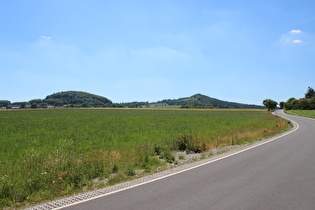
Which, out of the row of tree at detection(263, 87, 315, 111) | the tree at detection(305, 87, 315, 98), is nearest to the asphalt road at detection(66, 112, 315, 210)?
the row of tree at detection(263, 87, 315, 111)

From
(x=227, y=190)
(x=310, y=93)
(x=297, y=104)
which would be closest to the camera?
(x=227, y=190)

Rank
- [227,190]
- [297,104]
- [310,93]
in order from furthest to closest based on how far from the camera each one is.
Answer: [310,93]
[297,104]
[227,190]

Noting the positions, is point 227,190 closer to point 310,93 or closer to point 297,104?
point 297,104

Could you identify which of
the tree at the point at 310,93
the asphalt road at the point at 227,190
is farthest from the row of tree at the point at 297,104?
the asphalt road at the point at 227,190

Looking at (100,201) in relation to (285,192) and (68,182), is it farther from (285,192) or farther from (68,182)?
(285,192)

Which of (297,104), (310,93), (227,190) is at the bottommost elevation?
(227,190)

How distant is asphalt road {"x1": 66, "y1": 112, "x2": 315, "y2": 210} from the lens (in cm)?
482

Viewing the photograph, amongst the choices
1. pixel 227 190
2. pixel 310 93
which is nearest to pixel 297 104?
pixel 310 93

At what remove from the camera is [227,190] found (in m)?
5.71

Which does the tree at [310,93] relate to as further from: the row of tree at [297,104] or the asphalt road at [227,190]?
the asphalt road at [227,190]

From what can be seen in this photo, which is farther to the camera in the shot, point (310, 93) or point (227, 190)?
point (310, 93)

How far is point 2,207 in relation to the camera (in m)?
5.00

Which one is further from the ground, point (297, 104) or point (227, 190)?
point (297, 104)

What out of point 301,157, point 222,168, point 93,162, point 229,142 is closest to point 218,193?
point 222,168
